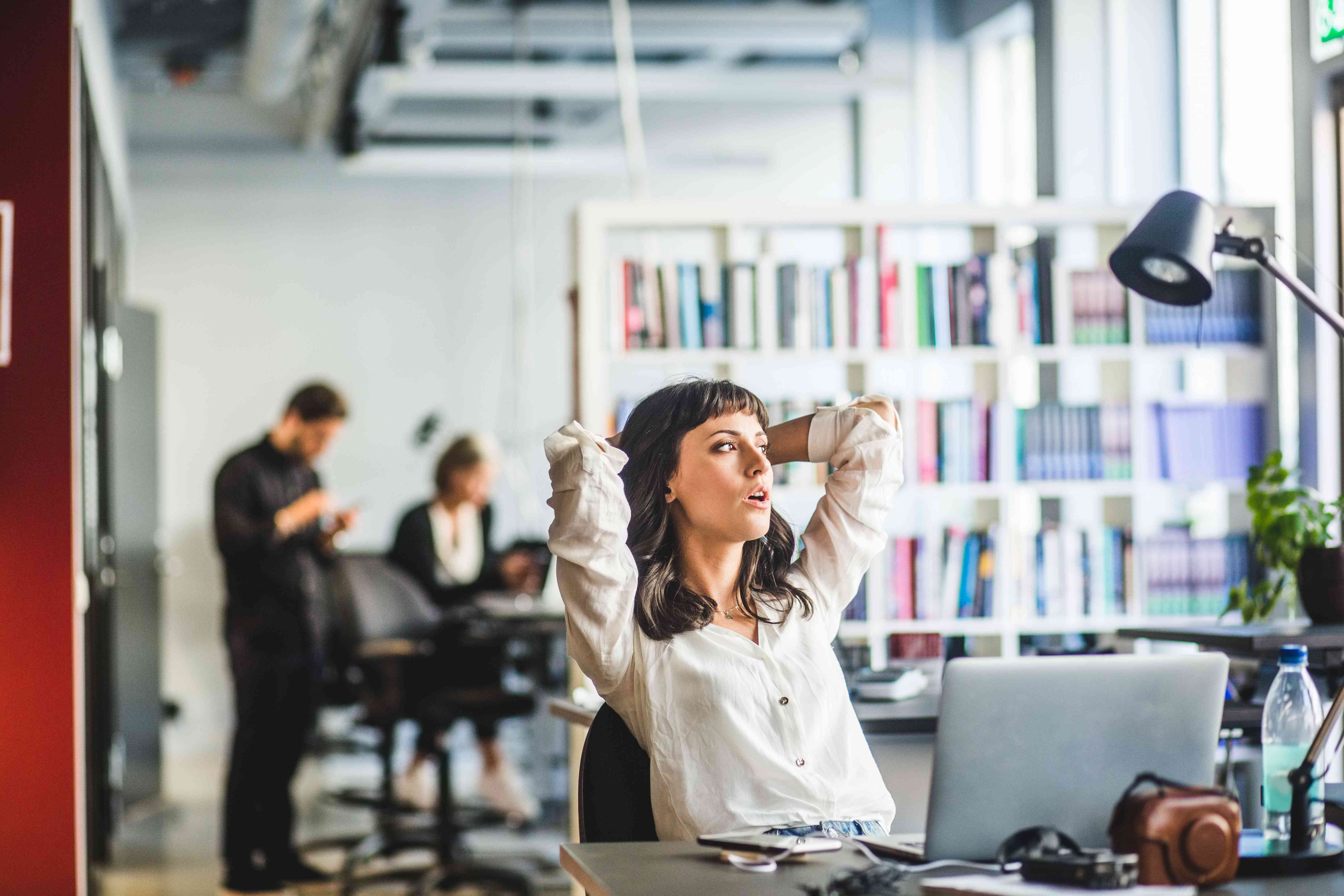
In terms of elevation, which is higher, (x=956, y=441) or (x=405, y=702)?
(x=956, y=441)

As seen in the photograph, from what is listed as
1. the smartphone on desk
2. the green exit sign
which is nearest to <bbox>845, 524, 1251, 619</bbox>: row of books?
the green exit sign

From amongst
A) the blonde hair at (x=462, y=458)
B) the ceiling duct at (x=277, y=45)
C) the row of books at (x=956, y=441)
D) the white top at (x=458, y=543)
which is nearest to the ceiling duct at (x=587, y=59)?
the ceiling duct at (x=277, y=45)

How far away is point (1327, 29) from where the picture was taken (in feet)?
12.9

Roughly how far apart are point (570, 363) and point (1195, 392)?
3643 millimetres

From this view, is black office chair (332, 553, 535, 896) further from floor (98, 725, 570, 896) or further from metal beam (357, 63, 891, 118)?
metal beam (357, 63, 891, 118)

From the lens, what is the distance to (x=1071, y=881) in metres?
1.50

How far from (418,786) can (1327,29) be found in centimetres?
475

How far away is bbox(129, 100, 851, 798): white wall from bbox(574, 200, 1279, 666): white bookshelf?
12.5 feet

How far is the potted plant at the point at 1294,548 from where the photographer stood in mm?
2977

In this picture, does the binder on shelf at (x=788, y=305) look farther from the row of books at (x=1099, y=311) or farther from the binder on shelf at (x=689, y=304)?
the row of books at (x=1099, y=311)

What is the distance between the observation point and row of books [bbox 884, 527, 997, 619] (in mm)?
4586

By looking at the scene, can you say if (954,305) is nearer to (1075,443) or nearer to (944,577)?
(1075,443)

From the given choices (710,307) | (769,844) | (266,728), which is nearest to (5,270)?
(266,728)

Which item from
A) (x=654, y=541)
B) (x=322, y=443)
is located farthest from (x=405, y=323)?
(x=654, y=541)
